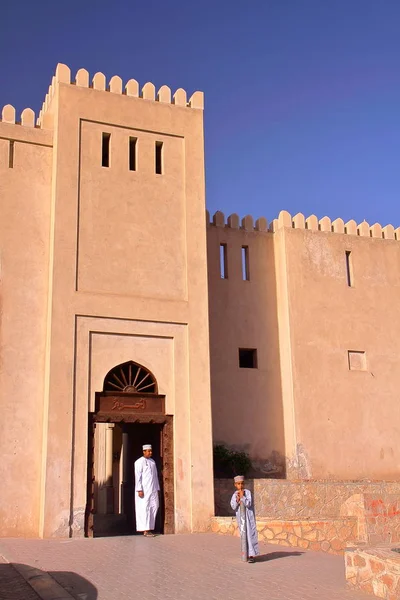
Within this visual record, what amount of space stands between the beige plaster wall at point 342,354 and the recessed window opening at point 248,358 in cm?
88

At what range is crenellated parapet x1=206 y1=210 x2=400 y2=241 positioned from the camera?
674 inches

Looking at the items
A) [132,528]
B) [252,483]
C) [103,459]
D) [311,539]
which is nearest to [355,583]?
[311,539]

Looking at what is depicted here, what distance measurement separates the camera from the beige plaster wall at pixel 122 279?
1217 centimetres

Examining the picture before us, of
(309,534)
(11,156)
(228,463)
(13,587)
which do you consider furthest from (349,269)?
(13,587)

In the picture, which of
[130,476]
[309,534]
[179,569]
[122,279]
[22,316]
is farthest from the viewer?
[130,476]

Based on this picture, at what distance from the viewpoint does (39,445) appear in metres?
12.2

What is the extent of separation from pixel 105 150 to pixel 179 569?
820 centimetres

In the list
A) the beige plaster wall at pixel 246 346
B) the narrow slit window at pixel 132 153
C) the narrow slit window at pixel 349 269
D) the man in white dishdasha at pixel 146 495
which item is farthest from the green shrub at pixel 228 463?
the narrow slit window at pixel 132 153

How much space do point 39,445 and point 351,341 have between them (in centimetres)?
806

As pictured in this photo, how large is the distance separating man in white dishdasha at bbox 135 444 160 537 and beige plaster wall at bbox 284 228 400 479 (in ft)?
15.2

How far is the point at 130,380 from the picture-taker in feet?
42.5

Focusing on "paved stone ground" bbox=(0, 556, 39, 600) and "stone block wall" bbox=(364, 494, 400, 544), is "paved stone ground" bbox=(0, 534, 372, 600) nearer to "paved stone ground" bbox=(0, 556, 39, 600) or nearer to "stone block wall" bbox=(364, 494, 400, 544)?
"paved stone ground" bbox=(0, 556, 39, 600)

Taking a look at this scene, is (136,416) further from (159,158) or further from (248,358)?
(159,158)

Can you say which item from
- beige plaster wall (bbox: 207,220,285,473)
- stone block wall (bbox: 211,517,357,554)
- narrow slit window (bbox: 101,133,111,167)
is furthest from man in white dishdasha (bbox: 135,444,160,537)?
narrow slit window (bbox: 101,133,111,167)
